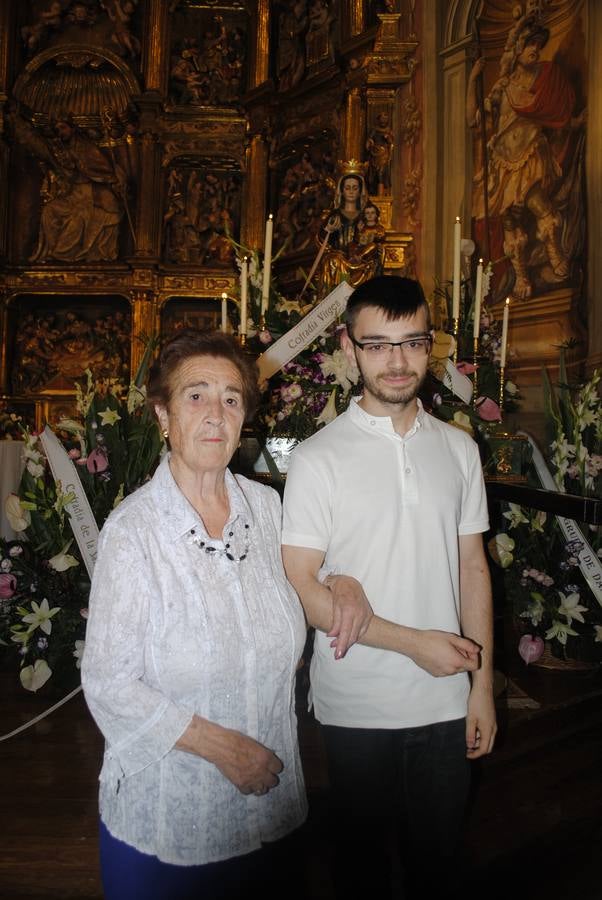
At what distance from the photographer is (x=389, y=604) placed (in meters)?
1.50

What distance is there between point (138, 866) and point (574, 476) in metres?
2.86

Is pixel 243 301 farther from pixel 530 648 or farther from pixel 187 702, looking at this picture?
pixel 530 648

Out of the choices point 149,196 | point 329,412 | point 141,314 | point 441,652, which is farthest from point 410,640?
point 149,196

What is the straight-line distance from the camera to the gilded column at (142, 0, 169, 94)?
389 inches

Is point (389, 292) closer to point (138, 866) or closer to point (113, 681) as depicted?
point (113, 681)

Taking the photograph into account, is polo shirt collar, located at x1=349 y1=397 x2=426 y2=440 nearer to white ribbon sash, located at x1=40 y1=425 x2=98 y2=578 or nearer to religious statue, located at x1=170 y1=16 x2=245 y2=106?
white ribbon sash, located at x1=40 y1=425 x2=98 y2=578

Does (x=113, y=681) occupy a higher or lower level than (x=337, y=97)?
lower

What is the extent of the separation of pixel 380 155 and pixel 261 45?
294 centimetres

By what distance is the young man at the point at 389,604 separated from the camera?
149 cm

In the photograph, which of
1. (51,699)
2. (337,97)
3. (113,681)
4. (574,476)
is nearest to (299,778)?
(113,681)

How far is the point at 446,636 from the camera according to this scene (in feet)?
4.75

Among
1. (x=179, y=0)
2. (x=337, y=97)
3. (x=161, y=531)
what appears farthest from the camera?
(x=179, y=0)

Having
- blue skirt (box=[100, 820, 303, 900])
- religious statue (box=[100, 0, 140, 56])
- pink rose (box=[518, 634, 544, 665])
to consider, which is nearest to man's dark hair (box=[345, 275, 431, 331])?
blue skirt (box=[100, 820, 303, 900])

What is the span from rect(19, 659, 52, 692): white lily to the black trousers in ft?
6.07
